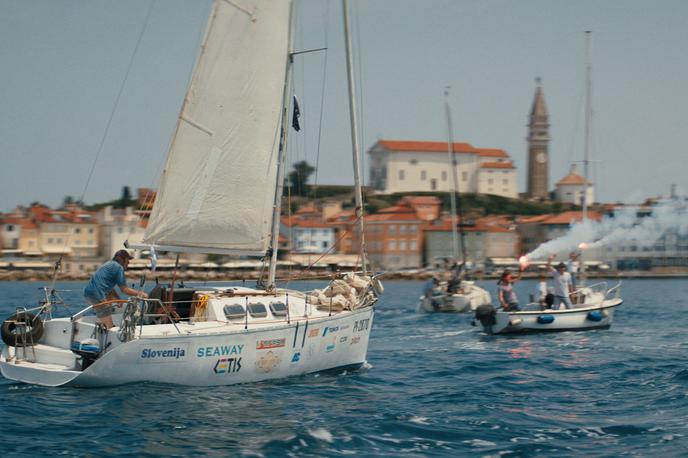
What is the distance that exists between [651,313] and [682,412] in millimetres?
28011

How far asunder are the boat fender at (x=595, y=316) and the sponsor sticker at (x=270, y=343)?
15729mm

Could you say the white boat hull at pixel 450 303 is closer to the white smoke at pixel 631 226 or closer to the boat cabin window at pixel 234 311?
the white smoke at pixel 631 226

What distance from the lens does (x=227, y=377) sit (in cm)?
1623

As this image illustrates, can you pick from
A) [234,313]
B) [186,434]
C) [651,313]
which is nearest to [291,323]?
[234,313]

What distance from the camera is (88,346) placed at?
1523cm

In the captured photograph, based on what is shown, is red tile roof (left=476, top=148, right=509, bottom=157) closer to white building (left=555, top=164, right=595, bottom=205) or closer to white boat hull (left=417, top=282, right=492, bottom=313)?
white building (left=555, top=164, right=595, bottom=205)

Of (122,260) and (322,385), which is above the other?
(122,260)

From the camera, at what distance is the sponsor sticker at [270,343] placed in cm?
1654

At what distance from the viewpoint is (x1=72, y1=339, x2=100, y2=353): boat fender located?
1523 cm

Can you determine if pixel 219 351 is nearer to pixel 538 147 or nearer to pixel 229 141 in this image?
pixel 229 141

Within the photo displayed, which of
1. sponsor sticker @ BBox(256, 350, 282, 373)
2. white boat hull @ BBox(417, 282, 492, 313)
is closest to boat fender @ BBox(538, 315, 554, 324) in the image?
sponsor sticker @ BBox(256, 350, 282, 373)

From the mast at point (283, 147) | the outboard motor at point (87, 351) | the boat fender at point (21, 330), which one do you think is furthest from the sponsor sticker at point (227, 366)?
the boat fender at point (21, 330)

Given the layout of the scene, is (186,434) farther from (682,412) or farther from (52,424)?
(682,412)

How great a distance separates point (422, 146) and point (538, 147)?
27.9 m
